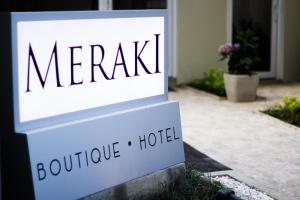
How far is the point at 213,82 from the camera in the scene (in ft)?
33.9

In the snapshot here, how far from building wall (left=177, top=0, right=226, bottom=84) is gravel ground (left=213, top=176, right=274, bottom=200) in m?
5.59

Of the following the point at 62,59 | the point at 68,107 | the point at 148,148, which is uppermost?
the point at 62,59

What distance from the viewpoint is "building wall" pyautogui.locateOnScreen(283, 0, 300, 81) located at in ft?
36.9

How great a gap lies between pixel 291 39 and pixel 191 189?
7.49 meters

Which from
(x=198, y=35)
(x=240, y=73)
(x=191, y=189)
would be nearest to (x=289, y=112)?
(x=240, y=73)

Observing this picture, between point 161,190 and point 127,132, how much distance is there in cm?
56

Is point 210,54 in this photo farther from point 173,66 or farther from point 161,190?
point 161,190


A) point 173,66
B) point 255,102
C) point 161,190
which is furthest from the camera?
point 173,66

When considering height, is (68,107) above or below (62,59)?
below

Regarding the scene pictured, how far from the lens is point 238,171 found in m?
5.65

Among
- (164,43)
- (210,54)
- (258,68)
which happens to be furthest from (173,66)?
(164,43)

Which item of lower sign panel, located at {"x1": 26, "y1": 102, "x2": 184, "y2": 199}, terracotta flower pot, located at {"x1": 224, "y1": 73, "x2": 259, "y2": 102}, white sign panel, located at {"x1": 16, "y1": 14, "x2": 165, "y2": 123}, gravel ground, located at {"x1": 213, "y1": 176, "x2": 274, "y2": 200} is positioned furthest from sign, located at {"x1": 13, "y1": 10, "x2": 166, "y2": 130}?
terracotta flower pot, located at {"x1": 224, "y1": 73, "x2": 259, "y2": 102}

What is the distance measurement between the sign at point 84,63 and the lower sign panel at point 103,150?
0.44 ft

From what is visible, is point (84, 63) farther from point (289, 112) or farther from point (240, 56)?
point (240, 56)
